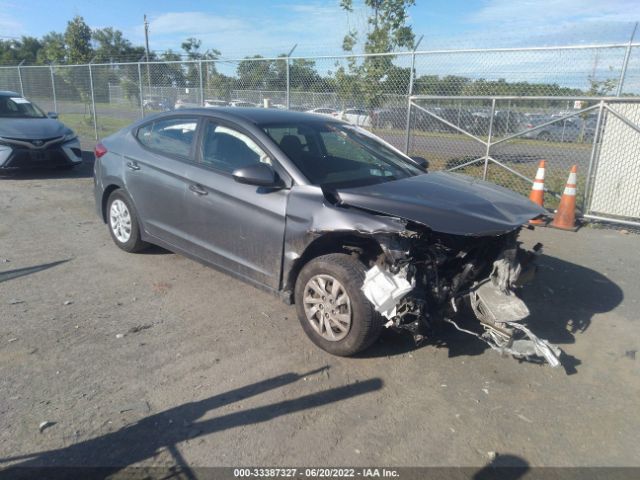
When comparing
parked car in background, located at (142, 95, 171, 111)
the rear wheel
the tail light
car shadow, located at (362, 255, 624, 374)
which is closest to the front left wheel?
the tail light

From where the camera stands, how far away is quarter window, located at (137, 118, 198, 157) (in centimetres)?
456

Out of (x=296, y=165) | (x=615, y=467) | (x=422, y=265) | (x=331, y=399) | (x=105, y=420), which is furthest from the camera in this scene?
(x=296, y=165)

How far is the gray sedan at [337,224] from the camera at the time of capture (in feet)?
A: 10.6

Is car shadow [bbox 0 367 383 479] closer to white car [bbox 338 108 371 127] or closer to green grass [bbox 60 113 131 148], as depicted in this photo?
white car [bbox 338 108 371 127]

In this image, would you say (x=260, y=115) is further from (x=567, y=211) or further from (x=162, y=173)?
(x=567, y=211)

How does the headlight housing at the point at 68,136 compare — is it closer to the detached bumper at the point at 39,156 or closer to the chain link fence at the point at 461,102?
the detached bumper at the point at 39,156

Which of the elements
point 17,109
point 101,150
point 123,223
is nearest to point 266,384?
point 123,223

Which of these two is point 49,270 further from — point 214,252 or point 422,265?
point 422,265

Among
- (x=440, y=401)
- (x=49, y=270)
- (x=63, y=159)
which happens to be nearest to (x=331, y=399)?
(x=440, y=401)

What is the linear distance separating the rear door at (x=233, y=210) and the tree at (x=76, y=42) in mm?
30248

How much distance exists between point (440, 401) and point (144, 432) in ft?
5.90

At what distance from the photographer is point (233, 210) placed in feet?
13.1

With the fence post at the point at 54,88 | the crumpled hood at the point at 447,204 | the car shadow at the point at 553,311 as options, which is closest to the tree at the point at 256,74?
the car shadow at the point at 553,311

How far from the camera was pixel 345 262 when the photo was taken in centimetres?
335
